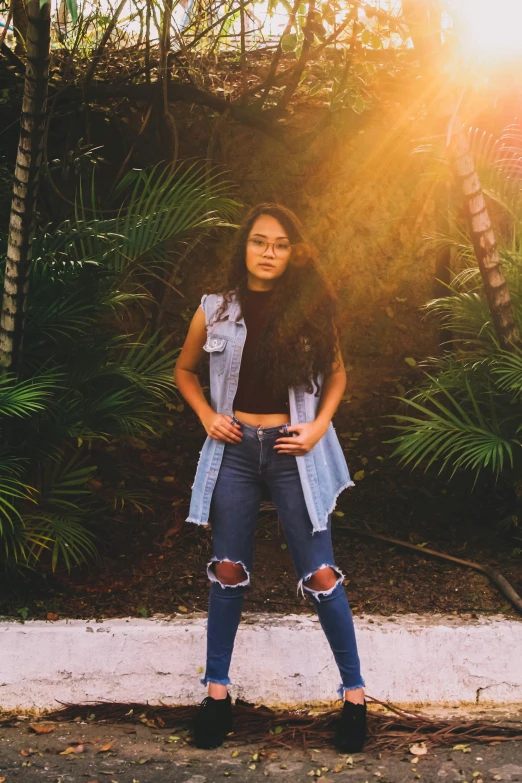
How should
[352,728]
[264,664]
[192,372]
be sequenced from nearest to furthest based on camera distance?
1. [352,728]
2. [192,372]
3. [264,664]

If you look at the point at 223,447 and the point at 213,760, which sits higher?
the point at 223,447

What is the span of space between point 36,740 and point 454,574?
2.04 meters

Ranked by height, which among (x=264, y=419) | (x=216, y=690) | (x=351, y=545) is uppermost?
(x=264, y=419)

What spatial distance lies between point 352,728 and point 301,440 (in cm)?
103

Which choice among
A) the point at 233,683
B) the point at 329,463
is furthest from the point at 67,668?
the point at 329,463

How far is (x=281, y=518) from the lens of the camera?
2.79 meters

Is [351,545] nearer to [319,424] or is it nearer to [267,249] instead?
[319,424]

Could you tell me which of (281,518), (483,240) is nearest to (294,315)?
(281,518)

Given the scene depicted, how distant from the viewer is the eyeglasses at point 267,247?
285cm

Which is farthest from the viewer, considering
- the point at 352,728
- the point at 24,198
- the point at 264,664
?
the point at 24,198

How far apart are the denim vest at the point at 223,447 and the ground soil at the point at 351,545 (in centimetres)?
99

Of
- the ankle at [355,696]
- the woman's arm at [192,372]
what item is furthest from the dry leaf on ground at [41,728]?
the woman's arm at [192,372]

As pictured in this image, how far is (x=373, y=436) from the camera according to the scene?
16.3 ft

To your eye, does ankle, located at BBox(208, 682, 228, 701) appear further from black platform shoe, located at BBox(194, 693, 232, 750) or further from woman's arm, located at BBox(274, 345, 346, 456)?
woman's arm, located at BBox(274, 345, 346, 456)
